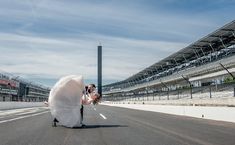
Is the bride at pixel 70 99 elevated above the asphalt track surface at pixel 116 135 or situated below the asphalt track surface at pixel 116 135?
above

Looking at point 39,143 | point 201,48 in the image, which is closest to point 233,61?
point 201,48

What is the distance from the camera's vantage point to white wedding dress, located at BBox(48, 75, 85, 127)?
16.4 metres

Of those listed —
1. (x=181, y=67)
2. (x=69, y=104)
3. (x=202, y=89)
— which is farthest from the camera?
(x=181, y=67)

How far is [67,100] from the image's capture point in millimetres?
16609

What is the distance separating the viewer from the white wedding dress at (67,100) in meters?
16.4

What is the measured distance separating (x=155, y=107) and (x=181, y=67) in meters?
28.1

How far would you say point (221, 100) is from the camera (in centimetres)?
3061

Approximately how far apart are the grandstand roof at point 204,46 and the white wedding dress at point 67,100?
29985mm

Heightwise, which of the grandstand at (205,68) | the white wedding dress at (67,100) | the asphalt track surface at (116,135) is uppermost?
the grandstand at (205,68)

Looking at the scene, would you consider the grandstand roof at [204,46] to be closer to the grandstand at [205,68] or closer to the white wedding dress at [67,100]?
the grandstand at [205,68]

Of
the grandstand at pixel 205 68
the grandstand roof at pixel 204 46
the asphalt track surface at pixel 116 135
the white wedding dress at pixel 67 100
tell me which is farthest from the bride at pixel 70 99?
the grandstand roof at pixel 204 46

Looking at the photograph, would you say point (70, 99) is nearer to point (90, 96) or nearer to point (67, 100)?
point (67, 100)

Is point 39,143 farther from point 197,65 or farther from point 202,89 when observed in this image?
point 197,65

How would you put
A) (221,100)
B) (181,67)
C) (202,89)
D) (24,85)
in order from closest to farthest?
(221,100) → (202,89) → (181,67) → (24,85)
